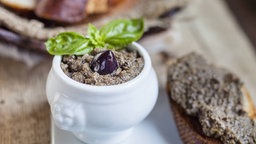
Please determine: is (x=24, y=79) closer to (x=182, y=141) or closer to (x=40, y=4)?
(x=40, y=4)

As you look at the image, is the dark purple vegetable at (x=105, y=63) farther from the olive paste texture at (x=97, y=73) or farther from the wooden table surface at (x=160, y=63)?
the wooden table surface at (x=160, y=63)

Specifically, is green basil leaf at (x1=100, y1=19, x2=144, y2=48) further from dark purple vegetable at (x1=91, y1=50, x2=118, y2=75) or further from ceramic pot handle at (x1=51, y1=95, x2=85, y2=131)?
ceramic pot handle at (x1=51, y1=95, x2=85, y2=131)

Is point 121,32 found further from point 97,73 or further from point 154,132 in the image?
point 154,132

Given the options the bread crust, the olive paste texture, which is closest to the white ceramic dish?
the bread crust

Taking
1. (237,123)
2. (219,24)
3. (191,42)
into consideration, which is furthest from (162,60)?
(237,123)

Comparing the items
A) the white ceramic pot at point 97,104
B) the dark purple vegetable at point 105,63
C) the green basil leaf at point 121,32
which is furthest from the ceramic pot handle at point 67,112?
the green basil leaf at point 121,32
